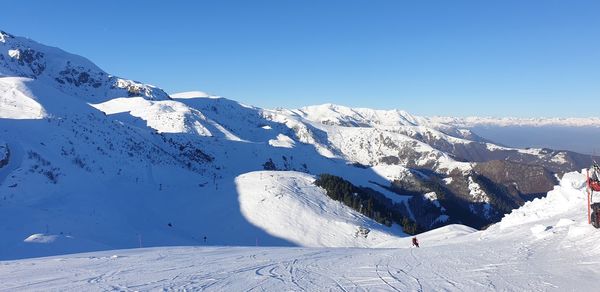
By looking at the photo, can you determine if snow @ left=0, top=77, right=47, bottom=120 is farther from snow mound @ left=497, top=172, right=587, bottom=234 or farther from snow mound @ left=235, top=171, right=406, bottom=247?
snow mound @ left=497, top=172, right=587, bottom=234

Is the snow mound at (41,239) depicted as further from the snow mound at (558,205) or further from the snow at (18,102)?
the snow at (18,102)

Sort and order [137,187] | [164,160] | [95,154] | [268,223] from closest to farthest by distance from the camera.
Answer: [268,223]
[137,187]
[95,154]
[164,160]

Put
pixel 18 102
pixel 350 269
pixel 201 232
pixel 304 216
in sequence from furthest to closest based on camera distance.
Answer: pixel 18 102, pixel 304 216, pixel 201 232, pixel 350 269

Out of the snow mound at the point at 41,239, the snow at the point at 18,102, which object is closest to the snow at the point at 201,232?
the snow mound at the point at 41,239

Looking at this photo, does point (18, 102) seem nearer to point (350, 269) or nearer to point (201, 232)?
point (201, 232)

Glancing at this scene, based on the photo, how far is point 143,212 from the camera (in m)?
59.3

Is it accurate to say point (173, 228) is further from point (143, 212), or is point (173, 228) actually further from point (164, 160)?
point (164, 160)

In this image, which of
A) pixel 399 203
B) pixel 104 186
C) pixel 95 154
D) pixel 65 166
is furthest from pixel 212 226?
pixel 399 203

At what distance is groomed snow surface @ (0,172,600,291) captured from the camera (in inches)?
532

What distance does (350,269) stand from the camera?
54.4 feet

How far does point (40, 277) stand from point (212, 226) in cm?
4627

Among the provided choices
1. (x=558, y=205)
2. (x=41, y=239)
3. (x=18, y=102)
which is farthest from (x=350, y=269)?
(x=18, y=102)

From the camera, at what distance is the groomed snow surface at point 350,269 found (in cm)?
1351

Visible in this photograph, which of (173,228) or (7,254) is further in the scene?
(173,228)
